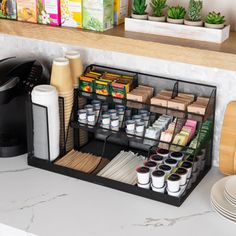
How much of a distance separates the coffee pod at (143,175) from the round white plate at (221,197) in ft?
0.71

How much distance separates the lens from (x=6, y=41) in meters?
2.27

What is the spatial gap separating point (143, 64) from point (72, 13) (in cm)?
34

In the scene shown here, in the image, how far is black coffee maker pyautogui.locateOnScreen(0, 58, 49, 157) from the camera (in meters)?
1.92

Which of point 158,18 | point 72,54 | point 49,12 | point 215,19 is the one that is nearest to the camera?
point 215,19

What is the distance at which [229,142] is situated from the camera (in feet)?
6.21

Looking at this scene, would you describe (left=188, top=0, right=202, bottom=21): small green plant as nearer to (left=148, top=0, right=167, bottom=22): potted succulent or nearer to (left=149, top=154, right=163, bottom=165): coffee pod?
(left=148, top=0, right=167, bottom=22): potted succulent

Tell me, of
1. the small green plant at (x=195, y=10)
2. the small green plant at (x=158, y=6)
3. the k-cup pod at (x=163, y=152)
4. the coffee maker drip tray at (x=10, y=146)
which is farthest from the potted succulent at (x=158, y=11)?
the coffee maker drip tray at (x=10, y=146)

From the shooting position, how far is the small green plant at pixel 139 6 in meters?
1.78

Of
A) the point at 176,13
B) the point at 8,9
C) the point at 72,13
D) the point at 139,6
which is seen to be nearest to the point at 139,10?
the point at 139,6

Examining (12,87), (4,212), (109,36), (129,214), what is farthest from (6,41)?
(129,214)

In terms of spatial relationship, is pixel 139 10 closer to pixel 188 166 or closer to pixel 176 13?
pixel 176 13

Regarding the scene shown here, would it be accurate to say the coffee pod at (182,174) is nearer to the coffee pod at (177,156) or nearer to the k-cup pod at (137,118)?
the coffee pod at (177,156)

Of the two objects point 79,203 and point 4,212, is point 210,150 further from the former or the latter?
point 4,212

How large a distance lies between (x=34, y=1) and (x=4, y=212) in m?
0.73
